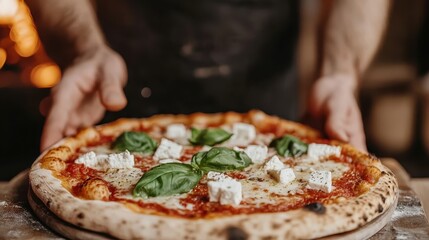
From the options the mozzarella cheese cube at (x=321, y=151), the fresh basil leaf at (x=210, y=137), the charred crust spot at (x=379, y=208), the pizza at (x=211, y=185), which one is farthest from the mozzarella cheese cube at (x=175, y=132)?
the charred crust spot at (x=379, y=208)

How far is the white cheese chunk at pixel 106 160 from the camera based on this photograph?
73.7 inches

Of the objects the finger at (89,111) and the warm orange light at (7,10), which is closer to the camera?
the finger at (89,111)

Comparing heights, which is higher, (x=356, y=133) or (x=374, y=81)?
(x=356, y=133)

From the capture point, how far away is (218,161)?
72.5 inches

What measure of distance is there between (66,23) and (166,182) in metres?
1.41

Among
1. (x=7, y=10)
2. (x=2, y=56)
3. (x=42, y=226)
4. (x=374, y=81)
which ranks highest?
(x=7, y=10)

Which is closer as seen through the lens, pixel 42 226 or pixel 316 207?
pixel 316 207

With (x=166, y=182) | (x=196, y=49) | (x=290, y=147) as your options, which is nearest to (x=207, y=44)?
(x=196, y=49)

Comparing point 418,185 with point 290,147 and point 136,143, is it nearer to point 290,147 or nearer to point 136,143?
point 290,147

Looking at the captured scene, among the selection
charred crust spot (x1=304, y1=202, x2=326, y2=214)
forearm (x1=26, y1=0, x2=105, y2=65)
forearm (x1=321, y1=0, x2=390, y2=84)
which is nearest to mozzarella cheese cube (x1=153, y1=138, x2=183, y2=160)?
charred crust spot (x1=304, y1=202, x2=326, y2=214)

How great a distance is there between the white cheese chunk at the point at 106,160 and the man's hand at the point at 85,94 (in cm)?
28

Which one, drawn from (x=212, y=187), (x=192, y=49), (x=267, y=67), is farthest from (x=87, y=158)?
(x=267, y=67)

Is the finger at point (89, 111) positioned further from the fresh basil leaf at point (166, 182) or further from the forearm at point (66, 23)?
the fresh basil leaf at point (166, 182)

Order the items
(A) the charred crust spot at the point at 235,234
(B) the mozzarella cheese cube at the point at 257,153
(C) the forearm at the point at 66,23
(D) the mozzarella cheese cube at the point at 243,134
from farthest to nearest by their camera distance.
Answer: (C) the forearm at the point at 66,23 → (D) the mozzarella cheese cube at the point at 243,134 → (B) the mozzarella cheese cube at the point at 257,153 → (A) the charred crust spot at the point at 235,234
